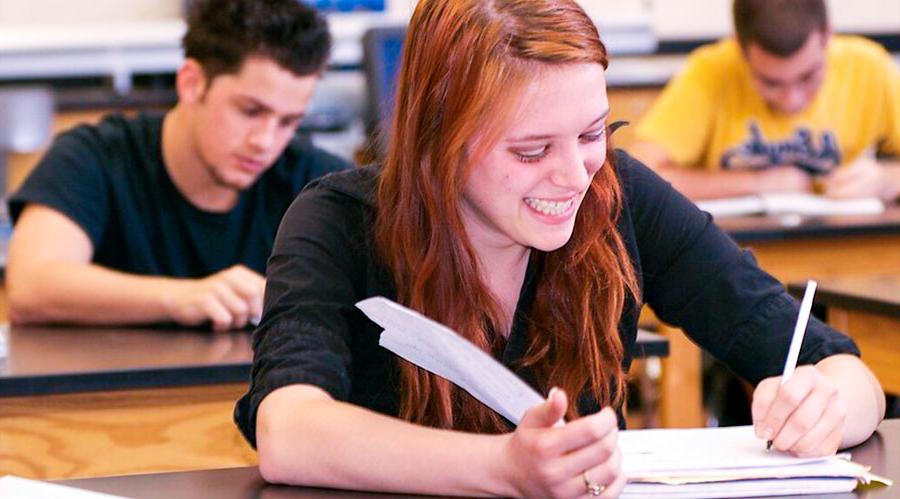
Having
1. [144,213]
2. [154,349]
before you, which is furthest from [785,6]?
[154,349]

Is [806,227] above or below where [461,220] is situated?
below

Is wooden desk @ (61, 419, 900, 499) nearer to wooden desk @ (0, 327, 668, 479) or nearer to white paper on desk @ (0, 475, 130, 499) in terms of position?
white paper on desk @ (0, 475, 130, 499)

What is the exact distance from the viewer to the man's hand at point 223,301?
1.90 metres

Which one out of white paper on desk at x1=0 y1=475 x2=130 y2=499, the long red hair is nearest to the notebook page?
the long red hair

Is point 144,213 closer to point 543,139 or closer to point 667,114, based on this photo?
point 543,139

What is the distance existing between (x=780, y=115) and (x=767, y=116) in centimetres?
3

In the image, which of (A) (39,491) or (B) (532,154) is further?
(B) (532,154)

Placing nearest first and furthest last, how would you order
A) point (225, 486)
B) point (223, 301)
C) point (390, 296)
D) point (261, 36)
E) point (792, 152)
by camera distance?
point (225, 486) → point (390, 296) → point (223, 301) → point (261, 36) → point (792, 152)

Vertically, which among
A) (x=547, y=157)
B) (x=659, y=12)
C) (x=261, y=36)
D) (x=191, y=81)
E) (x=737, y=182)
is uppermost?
(x=547, y=157)

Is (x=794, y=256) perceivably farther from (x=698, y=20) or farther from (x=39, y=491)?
(x=39, y=491)

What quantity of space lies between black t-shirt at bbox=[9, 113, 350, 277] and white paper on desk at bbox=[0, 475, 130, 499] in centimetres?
122

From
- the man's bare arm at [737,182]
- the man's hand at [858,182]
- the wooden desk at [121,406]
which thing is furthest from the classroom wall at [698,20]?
the wooden desk at [121,406]

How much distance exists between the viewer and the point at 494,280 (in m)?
1.33

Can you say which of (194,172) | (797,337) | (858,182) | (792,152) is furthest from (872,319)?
(792,152)
